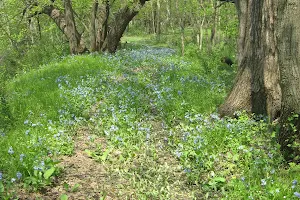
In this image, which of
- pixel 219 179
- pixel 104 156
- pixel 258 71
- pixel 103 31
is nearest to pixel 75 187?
pixel 104 156

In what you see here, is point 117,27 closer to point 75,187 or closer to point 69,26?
point 69,26

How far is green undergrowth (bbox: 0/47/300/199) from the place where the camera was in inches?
158

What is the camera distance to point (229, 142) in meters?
5.09

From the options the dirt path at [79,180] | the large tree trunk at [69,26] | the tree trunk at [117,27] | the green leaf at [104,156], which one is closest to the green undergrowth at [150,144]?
the green leaf at [104,156]

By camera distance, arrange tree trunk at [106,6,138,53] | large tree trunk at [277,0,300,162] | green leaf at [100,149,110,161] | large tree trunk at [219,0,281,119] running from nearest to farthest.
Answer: green leaf at [100,149,110,161]
large tree trunk at [277,0,300,162]
large tree trunk at [219,0,281,119]
tree trunk at [106,6,138,53]

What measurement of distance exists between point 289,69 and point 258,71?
0.63 meters

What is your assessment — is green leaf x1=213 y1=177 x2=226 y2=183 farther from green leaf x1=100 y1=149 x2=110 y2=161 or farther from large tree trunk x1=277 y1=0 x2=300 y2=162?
green leaf x1=100 y1=149 x2=110 y2=161

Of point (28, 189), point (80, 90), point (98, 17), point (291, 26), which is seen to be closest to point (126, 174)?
point (28, 189)

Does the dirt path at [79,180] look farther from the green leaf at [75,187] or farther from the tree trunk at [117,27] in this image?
the tree trunk at [117,27]

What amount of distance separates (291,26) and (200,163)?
2.97 m

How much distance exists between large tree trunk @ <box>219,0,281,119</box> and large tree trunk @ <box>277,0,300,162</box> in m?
0.14

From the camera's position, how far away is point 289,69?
5250mm

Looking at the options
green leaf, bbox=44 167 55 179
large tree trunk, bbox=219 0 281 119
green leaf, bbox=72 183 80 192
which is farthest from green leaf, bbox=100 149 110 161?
large tree trunk, bbox=219 0 281 119

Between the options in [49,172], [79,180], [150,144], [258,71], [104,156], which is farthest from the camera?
[258,71]
